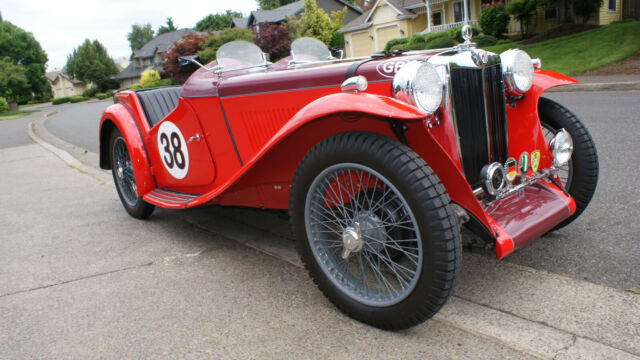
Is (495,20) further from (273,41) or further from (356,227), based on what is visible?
(356,227)

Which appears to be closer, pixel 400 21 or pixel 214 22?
pixel 400 21

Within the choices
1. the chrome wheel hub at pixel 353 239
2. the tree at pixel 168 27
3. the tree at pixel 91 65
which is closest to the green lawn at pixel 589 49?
the chrome wheel hub at pixel 353 239

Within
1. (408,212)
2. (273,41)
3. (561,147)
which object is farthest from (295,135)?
(273,41)

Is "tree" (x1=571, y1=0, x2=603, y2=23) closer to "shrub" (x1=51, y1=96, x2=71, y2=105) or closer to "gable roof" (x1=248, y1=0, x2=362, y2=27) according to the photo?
"gable roof" (x1=248, y1=0, x2=362, y2=27)

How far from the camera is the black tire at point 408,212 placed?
1.88 meters

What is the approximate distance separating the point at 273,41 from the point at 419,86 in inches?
1272

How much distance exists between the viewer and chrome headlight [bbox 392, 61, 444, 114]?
2.11m

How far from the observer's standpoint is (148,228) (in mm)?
3980

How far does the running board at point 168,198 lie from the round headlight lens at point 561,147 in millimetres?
2350

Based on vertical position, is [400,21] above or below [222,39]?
below

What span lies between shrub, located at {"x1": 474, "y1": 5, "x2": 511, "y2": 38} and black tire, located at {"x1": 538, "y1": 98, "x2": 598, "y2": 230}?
2279cm

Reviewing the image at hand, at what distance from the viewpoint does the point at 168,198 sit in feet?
11.7

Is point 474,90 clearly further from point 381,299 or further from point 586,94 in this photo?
point 586,94

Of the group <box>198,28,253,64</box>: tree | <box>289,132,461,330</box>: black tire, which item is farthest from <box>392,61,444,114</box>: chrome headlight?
<box>198,28,253,64</box>: tree
